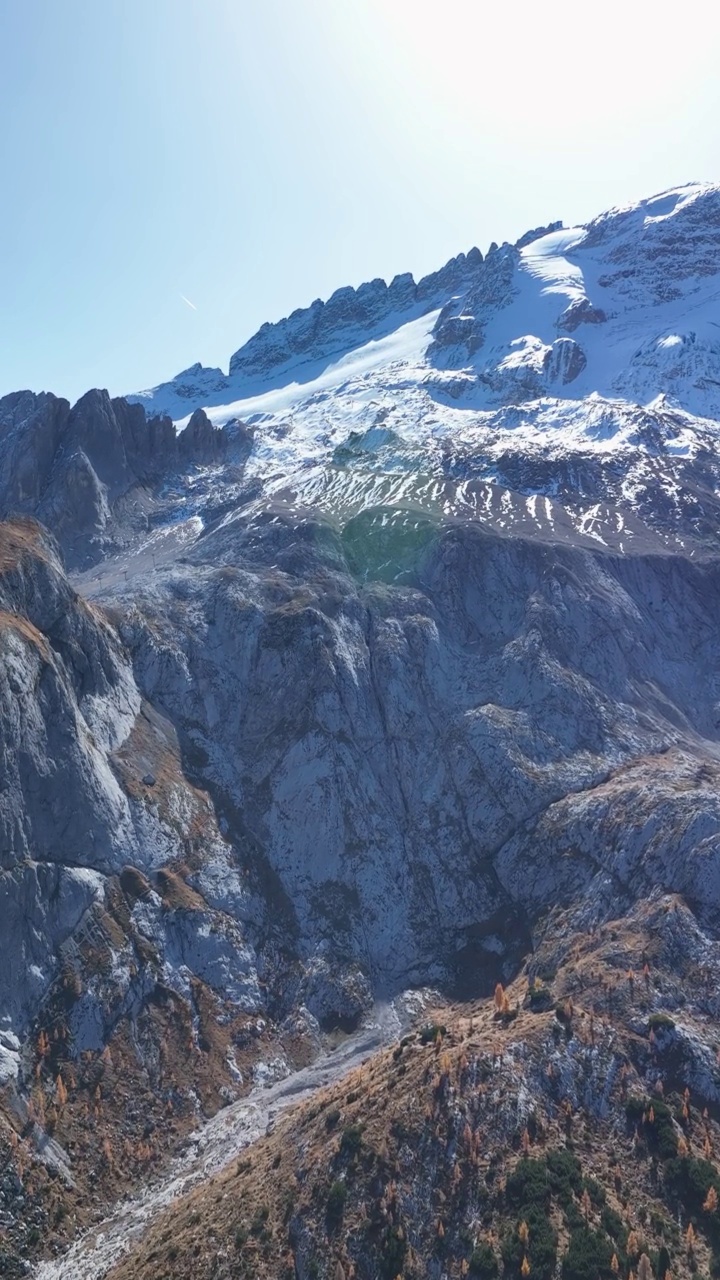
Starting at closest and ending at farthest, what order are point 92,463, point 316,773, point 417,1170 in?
point 417,1170 < point 316,773 < point 92,463

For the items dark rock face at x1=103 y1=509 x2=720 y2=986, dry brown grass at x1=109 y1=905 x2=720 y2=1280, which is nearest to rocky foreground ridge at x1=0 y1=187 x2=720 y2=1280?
dark rock face at x1=103 y1=509 x2=720 y2=986

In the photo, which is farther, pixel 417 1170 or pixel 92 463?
pixel 92 463

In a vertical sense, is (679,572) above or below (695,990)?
above

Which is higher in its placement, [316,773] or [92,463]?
[92,463]

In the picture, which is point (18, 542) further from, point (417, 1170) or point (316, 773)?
point (417, 1170)

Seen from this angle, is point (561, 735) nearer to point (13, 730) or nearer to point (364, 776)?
point (364, 776)

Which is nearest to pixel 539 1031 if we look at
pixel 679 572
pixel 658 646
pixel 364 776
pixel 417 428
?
pixel 364 776

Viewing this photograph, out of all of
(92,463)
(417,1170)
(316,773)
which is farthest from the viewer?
(92,463)

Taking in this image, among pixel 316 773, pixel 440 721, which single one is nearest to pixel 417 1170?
pixel 316 773
